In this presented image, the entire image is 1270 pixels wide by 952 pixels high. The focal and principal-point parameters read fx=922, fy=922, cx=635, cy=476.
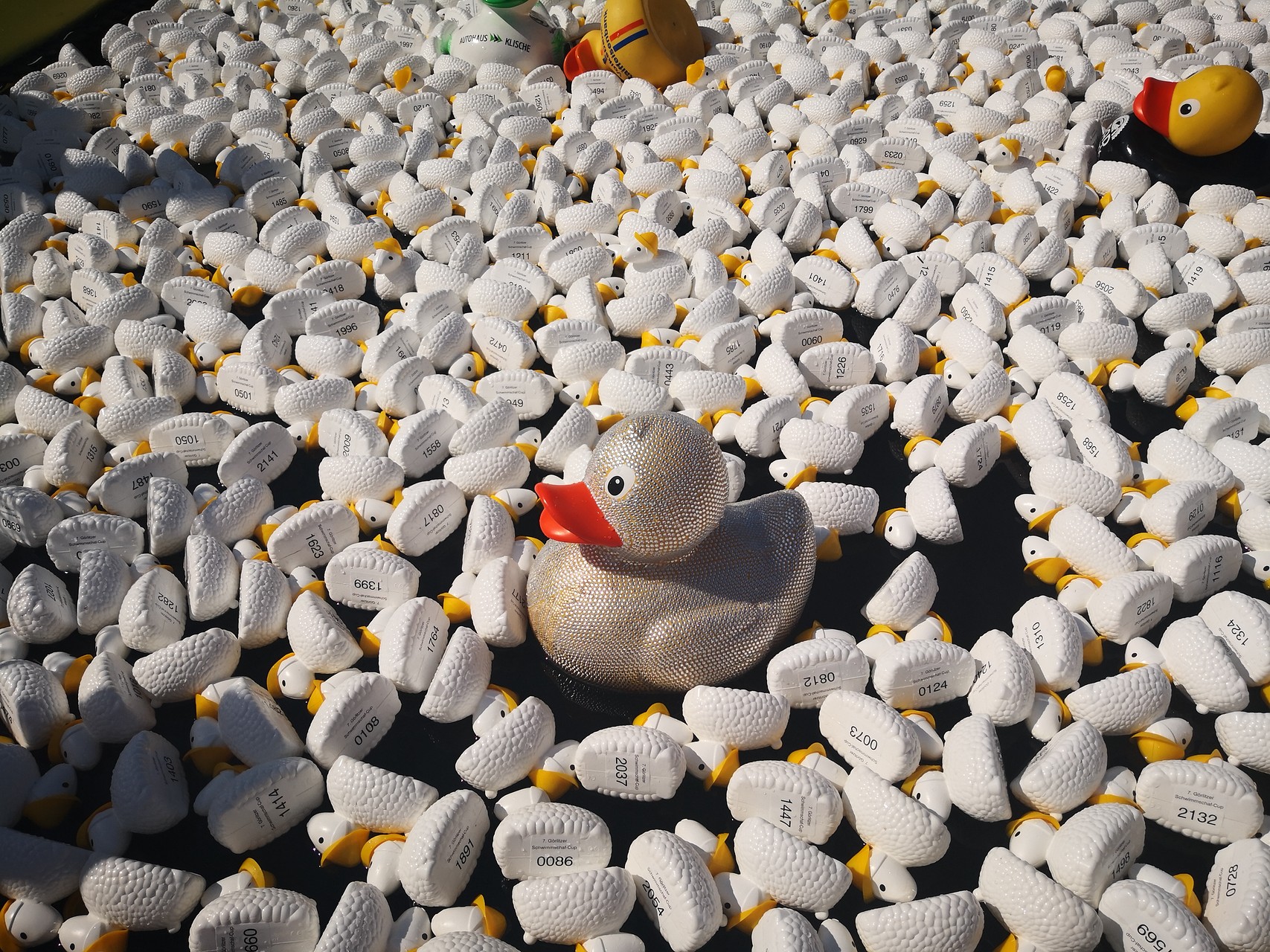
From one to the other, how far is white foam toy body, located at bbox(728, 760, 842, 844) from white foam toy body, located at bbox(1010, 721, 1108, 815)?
21 cm

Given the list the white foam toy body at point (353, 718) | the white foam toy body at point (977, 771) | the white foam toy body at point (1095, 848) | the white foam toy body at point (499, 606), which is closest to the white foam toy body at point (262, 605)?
the white foam toy body at point (353, 718)

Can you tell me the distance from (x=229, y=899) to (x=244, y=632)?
13.4 inches

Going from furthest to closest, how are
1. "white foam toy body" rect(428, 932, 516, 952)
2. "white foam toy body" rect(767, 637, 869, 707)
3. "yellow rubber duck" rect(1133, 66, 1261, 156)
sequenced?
"yellow rubber duck" rect(1133, 66, 1261, 156)
"white foam toy body" rect(767, 637, 869, 707)
"white foam toy body" rect(428, 932, 516, 952)

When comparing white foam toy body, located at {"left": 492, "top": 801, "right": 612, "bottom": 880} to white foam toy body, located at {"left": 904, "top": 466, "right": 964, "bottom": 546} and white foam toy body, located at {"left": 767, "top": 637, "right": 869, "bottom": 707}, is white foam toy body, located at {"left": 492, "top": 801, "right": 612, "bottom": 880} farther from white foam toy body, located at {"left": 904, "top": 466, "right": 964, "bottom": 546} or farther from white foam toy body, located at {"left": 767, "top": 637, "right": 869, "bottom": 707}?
white foam toy body, located at {"left": 904, "top": 466, "right": 964, "bottom": 546}

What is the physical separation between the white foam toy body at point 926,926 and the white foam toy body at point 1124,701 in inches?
11.7

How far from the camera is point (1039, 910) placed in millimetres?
865

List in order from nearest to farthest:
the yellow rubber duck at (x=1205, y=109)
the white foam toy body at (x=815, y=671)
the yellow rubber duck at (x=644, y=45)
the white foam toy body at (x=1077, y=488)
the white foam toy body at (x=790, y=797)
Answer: the white foam toy body at (x=790, y=797), the white foam toy body at (x=815, y=671), the white foam toy body at (x=1077, y=488), the yellow rubber duck at (x=1205, y=109), the yellow rubber duck at (x=644, y=45)

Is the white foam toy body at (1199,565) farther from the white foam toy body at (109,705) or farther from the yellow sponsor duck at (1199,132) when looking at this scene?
the white foam toy body at (109,705)

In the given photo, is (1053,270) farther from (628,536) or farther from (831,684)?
(628,536)

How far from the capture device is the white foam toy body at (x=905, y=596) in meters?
1.13

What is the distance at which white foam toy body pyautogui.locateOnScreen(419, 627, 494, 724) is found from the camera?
1.05 metres

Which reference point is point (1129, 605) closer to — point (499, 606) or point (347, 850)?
point (499, 606)

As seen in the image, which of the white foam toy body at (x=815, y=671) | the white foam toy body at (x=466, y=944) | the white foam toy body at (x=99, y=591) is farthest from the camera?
the white foam toy body at (x=99, y=591)

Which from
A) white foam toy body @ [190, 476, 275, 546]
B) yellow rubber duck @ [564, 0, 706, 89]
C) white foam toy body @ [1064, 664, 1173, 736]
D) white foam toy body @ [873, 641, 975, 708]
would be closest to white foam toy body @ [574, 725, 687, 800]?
white foam toy body @ [873, 641, 975, 708]
